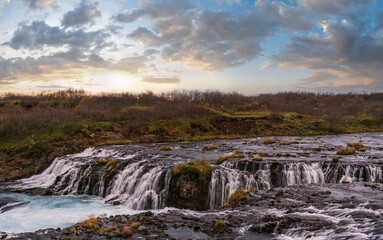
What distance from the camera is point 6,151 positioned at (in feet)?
107

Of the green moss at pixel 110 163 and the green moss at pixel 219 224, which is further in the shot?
the green moss at pixel 110 163

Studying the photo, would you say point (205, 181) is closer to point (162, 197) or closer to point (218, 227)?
point (162, 197)

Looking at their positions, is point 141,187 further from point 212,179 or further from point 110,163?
point 110,163

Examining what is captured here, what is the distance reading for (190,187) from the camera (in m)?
15.9

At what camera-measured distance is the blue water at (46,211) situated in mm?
14641

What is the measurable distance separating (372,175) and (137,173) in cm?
1541

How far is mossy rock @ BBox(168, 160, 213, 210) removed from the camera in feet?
50.2

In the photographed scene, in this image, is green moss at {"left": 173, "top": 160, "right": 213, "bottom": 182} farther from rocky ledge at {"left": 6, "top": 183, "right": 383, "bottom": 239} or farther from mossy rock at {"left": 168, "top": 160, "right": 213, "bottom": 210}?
rocky ledge at {"left": 6, "top": 183, "right": 383, "bottom": 239}

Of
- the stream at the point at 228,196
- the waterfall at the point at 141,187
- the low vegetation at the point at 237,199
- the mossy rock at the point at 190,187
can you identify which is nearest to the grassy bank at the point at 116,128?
the stream at the point at 228,196

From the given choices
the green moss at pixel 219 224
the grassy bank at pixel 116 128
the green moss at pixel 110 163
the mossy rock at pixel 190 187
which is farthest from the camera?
the grassy bank at pixel 116 128

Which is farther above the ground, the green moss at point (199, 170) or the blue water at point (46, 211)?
the green moss at point (199, 170)

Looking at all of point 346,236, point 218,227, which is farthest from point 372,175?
point 218,227

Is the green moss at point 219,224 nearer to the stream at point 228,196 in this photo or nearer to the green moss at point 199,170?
the stream at point 228,196

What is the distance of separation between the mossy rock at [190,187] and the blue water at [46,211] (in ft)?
8.74
